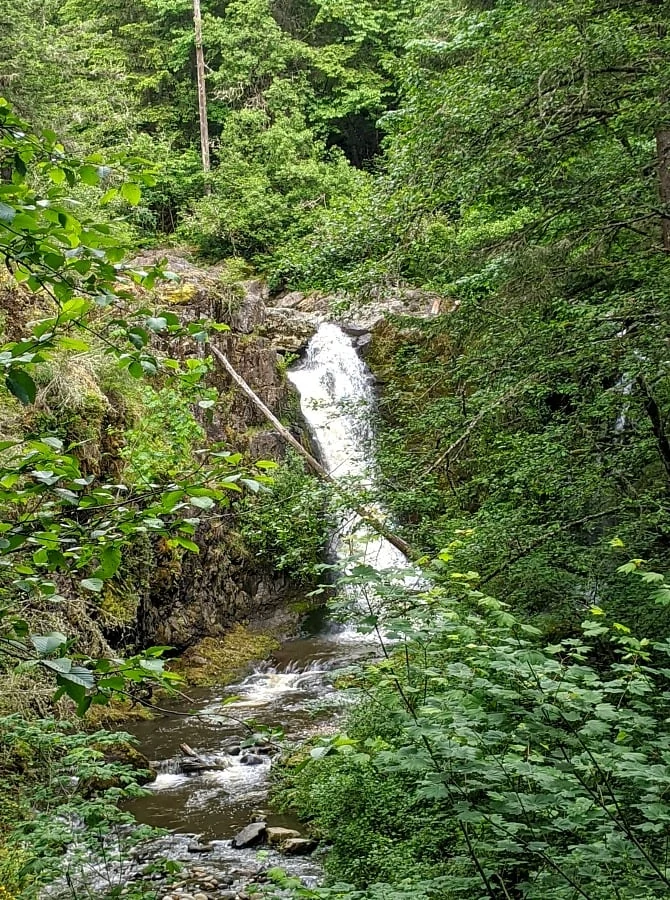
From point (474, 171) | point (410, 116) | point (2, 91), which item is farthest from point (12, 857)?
point (2, 91)

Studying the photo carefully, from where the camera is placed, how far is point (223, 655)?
11852 mm

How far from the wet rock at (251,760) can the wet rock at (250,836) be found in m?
1.79

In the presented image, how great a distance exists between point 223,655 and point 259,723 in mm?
9121

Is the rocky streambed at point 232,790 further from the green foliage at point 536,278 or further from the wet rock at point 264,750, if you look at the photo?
the green foliage at point 536,278

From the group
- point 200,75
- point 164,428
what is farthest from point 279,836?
point 200,75

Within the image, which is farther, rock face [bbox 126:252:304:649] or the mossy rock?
rock face [bbox 126:252:304:649]

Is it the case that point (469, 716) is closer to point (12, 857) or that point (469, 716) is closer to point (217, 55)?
point (12, 857)

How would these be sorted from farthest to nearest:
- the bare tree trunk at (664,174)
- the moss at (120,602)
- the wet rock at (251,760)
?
the moss at (120,602)
the wet rock at (251,760)
the bare tree trunk at (664,174)

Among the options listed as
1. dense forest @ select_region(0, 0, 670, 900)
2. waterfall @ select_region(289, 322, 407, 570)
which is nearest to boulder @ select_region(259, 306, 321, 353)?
waterfall @ select_region(289, 322, 407, 570)

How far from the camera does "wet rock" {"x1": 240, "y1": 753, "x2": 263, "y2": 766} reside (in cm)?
823

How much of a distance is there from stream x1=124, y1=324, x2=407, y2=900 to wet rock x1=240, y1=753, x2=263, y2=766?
11 mm

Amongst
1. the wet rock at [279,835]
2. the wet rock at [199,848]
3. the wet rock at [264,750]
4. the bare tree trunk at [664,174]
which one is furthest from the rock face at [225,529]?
the bare tree trunk at [664,174]

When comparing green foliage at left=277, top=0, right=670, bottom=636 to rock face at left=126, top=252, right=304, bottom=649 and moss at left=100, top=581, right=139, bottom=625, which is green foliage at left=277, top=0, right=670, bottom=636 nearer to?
moss at left=100, top=581, right=139, bottom=625

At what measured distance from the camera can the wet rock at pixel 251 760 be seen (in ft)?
27.0
